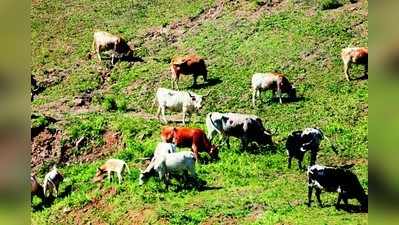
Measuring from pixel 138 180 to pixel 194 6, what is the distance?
5748 millimetres

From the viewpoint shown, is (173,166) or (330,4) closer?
(173,166)

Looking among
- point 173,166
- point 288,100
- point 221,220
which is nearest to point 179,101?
point 288,100

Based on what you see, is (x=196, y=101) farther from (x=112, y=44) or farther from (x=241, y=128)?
(x=112, y=44)

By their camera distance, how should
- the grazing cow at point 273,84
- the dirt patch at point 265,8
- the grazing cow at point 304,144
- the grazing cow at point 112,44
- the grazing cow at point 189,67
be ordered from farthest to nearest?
the dirt patch at point 265,8 → the grazing cow at point 112,44 → the grazing cow at point 189,67 → the grazing cow at point 273,84 → the grazing cow at point 304,144

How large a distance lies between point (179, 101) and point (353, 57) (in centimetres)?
291

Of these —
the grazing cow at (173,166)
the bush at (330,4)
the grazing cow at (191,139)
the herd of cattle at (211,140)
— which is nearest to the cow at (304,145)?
the herd of cattle at (211,140)

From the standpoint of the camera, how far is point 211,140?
Answer: 1008 cm

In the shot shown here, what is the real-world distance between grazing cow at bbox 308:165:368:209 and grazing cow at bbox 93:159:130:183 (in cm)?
279

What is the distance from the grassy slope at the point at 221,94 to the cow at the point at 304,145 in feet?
0.69

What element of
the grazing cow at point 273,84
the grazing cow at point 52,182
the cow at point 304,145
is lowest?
the grazing cow at point 52,182

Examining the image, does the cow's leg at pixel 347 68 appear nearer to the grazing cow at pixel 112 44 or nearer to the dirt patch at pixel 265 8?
the dirt patch at pixel 265 8

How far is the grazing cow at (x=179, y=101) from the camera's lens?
35.7 ft
